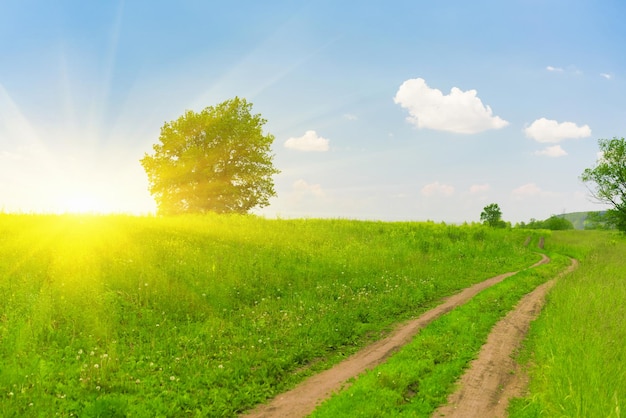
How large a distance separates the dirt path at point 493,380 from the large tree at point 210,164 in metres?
32.6

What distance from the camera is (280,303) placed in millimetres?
15406

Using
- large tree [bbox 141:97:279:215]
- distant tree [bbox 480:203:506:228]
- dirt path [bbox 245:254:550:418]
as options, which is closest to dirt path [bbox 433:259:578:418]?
dirt path [bbox 245:254:550:418]

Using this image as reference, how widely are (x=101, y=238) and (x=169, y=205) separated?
80.1ft

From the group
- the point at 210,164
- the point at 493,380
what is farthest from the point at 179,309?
the point at 210,164

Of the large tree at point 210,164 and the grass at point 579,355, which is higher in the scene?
the large tree at point 210,164

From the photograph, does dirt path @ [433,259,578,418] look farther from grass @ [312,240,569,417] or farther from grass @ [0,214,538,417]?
grass @ [0,214,538,417]

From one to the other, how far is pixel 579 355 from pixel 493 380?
6.70 ft

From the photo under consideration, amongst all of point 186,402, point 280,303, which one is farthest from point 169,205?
point 186,402

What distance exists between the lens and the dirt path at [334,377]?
8.77 meters

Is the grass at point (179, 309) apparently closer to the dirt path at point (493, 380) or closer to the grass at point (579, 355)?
the dirt path at point (493, 380)

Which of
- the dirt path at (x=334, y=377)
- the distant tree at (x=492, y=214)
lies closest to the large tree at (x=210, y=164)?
the dirt path at (x=334, y=377)

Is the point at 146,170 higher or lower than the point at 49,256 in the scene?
higher

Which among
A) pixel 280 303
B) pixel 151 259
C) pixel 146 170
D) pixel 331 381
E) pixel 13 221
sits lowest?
pixel 331 381

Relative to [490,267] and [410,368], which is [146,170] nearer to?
[490,267]
